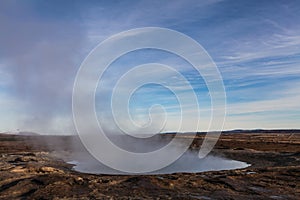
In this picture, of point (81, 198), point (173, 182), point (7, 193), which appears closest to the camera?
point (81, 198)

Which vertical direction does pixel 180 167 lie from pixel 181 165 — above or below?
below

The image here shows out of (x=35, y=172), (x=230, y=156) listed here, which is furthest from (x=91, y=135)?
(x=35, y=172)

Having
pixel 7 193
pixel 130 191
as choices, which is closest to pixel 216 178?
pixel 130 191

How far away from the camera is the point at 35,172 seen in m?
22.6

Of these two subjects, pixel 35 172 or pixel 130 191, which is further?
pixel 35 172

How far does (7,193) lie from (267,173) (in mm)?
16807

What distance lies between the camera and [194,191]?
1669 cm

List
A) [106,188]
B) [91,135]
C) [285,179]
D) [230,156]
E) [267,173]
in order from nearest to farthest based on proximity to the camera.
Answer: [106,188]
[285,179]
[267,173]
[230,156]
[91,135]

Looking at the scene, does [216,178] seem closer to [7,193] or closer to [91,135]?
[7,193]

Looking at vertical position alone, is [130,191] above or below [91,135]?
below

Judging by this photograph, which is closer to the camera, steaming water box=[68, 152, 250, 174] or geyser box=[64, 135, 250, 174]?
steaming water box=[68, 152, 250, 174]

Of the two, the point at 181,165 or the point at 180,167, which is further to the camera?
the point at 181,165

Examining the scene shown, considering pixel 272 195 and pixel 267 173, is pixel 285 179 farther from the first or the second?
pixel 272 195

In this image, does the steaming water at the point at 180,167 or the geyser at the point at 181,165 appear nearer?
the steaming water at the point at 180,167
